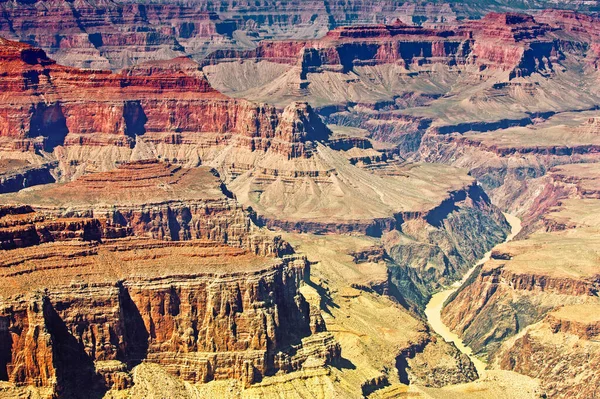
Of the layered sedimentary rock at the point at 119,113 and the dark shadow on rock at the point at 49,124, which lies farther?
the dark shadow on rock at the point at 49,124

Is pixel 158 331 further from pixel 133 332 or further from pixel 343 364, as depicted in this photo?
pixel 343 364

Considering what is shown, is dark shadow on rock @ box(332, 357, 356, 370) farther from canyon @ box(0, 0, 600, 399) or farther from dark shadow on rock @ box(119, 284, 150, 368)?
dark shadow on rock @ box(119, 284, 150, 368)

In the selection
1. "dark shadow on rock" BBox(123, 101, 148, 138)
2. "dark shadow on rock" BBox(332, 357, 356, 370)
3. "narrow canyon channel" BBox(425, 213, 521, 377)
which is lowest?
"narrow canyon channel" BBox(425, 213, 521, 377)

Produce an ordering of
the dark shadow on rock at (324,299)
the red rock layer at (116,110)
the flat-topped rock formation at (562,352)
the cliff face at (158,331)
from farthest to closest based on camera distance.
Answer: the red rock layer at (116,110) < the flat-topped rock formation at (562,352) < the dark shadow on rock at (324,299) < the cliff face at (158,331)

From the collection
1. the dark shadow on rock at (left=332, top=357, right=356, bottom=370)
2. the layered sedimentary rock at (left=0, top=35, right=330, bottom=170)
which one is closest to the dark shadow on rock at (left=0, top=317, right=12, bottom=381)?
the dark shadow on rock at (left=332, top=357, right=356, bottom=370)

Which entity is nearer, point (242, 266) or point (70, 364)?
point (70, 364)

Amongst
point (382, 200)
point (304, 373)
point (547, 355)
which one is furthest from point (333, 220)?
point (304, 373)

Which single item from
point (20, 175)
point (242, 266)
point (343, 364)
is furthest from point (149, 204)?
point (242, 266)

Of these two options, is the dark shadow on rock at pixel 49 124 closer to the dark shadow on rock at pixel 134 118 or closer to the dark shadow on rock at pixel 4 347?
the dark shadow on rock at pixel 134 118

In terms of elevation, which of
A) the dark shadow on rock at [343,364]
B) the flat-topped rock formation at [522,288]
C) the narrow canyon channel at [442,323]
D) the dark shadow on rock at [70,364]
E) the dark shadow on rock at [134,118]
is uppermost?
the dark shadow on rock at [70,364]

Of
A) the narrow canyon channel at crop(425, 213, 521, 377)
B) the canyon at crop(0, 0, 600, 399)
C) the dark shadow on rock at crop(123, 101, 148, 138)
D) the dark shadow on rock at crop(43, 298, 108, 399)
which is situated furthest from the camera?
the dark shadow on rock at crop(123, 101, 148, 138)

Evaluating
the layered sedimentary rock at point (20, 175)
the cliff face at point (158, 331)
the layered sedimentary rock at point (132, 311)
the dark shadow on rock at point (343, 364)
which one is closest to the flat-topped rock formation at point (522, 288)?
the dark shadow on rock at point (343, 364)

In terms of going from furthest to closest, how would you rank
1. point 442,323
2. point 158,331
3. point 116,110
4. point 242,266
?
point 116,110, point 442,323, point 242,266, point 158,331
